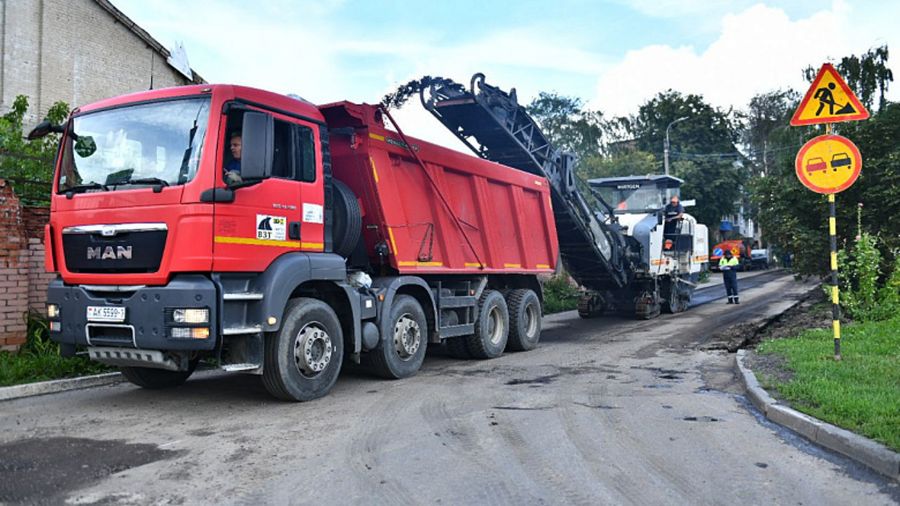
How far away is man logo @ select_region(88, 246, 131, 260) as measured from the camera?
605 cm

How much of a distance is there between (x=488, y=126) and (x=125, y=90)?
477 inches

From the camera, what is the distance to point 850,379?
22.5ft

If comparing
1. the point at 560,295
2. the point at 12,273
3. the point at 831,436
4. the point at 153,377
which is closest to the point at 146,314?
the point at 153,377

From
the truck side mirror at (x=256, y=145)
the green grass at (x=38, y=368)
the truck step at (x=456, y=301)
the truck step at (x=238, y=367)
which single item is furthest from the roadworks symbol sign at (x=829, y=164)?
the green grass at (x=38, y=368)

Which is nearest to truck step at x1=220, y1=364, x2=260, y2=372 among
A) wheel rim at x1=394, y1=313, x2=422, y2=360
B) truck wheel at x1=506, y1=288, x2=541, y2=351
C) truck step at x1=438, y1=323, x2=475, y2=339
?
wheel rim at x1=394, y1=313, x2=422, y2=360

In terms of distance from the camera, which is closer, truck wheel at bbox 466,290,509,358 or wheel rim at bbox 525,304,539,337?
truck wheel at bbox 466,290,509,358

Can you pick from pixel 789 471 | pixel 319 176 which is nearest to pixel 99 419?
pixel 319 176

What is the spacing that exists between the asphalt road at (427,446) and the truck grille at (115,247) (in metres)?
1.36

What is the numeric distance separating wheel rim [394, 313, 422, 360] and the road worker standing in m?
13.1

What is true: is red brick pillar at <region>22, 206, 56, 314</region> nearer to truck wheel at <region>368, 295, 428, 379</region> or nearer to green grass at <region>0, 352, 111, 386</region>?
green grass at <region>0, 352, 111, 386</region>

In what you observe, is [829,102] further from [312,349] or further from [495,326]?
[312,349]

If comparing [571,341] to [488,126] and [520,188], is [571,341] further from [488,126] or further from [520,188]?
[488,126]

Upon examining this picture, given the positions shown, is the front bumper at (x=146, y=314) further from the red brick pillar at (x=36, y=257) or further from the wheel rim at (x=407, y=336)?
the red brick pillar at (x=36, y=257)

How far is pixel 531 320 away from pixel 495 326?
3.57 feet
